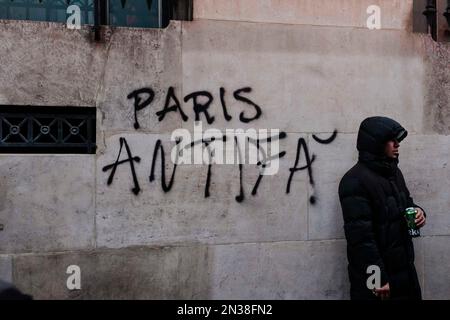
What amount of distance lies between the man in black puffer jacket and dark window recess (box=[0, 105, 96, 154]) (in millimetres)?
2351

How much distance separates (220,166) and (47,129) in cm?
160

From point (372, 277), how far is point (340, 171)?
4.03ft

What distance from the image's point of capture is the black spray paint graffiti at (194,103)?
506 cm

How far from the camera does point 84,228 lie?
495 centimetres

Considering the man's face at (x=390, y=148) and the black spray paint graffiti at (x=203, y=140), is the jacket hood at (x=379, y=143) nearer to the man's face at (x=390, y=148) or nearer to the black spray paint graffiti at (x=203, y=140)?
the man's face at (x=390, y=148)

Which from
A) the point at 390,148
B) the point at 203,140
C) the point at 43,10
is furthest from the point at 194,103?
the point at 390,148

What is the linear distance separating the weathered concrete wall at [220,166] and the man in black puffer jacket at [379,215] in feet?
2.22

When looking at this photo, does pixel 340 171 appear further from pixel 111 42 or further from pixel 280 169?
pixel 111 42

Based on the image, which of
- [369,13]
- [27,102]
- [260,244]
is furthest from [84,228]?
[369,13]

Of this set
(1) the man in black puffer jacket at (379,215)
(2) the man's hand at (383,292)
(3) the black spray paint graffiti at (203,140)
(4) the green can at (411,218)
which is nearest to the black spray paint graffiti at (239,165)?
(3) the black spray paint graffiti at (203,140)

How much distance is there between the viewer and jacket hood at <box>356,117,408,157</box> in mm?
4742

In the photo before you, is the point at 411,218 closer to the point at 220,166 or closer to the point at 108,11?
the point at 220,166

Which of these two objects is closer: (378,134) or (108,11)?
(378,134)

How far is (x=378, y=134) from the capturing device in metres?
4.75
